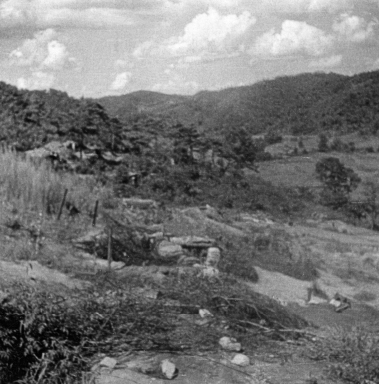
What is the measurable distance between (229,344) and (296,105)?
31.0 metres

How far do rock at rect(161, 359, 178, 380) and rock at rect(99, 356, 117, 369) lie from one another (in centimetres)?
20

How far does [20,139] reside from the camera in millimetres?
8383

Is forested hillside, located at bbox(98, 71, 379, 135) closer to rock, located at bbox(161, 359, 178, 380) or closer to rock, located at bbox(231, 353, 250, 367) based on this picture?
rock, located at bbox(231, 353, 250, 367)

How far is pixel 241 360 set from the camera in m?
2.88

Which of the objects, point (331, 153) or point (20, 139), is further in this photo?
point (331, 153)

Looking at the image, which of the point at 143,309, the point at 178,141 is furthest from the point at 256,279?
the point at 178,141

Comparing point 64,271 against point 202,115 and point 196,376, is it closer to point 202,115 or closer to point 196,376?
point 196,376

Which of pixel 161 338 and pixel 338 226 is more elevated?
pixel 161 338

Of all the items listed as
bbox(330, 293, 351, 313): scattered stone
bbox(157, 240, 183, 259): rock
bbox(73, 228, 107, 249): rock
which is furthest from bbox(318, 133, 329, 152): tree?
bbox(73, 228, 107, 249): rock

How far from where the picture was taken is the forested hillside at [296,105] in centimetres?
2891

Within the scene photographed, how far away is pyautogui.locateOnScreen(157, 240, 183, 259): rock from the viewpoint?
16.5 feet

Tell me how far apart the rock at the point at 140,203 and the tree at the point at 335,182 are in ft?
23.2

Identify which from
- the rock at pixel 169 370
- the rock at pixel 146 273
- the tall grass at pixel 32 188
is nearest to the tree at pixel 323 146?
the tall grass at pixel 32 188

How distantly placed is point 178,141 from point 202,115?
14.9 meters
